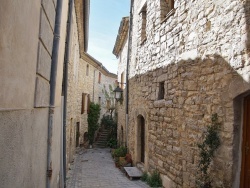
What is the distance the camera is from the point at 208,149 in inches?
150

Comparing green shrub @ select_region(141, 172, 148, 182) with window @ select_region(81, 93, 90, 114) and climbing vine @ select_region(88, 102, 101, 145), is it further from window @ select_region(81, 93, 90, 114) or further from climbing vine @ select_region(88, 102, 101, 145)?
climbing vine @ select_region(88, 102, 101, 145)

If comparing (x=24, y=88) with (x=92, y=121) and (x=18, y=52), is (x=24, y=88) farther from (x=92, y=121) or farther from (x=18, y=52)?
(x=92, y=121)

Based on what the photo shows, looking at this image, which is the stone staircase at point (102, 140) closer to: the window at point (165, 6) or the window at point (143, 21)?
the window at point (143, 21)

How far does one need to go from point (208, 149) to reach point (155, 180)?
2.54 meters

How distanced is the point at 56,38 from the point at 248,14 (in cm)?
242

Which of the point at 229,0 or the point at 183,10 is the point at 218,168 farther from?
the point at 183,10

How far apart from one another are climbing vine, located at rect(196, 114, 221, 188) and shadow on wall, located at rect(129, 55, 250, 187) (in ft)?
0.31

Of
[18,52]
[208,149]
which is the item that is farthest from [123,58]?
[18,52]

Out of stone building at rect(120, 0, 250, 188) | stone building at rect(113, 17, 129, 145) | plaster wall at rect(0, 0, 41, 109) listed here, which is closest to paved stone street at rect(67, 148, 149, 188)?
stone building at rect(120, 0, 250, 188)

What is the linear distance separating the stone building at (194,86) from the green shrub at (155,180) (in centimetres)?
20

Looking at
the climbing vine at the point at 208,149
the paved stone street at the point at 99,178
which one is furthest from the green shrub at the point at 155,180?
the climbing vine at the point at 208,149

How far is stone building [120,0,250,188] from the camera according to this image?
3.37 m

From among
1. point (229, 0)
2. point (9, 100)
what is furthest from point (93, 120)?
point (9, 100)

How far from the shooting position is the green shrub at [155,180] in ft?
19.1
